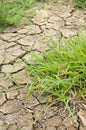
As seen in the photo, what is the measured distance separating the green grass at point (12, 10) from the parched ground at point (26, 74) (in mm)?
78

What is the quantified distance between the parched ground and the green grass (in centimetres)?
8

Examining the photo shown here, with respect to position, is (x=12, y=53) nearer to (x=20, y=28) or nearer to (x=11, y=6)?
(x=20, y=28)

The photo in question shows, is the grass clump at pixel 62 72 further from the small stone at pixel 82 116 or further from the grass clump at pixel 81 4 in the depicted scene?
the grass clump at pixel 81 4

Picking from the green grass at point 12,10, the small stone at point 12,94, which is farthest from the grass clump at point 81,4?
the small stone at point 12,94

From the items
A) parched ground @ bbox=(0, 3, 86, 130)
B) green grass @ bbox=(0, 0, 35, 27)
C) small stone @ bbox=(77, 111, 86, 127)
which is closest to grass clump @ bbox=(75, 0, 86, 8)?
parched ground @ bbox=(0, 3, 86, 130)

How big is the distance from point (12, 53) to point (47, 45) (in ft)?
1.01

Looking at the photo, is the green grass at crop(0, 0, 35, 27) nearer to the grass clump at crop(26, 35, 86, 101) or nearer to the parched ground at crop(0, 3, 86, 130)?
the parched ground at crop(0, 3, 86, 130)

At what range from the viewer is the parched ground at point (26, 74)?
187cm

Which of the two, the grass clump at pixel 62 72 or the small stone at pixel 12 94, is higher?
the grass clump at pixel 62 72

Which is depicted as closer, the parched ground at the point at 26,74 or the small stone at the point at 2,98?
the parched ground at the point at 26,74

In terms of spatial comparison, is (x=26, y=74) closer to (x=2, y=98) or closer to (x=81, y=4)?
(x=2, y=98)

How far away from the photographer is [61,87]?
2020 millimetres

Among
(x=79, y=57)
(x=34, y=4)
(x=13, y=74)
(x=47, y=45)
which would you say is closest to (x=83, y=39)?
(x=79, y=57)

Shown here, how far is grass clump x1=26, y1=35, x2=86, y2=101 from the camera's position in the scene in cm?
199
